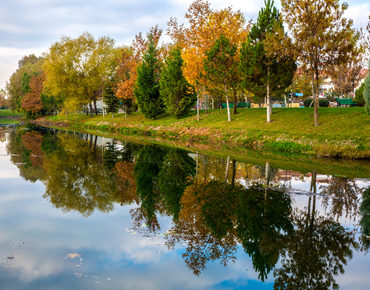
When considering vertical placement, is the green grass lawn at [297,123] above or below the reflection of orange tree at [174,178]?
above

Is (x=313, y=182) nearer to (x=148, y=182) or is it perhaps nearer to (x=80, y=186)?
(x=148, y=182)

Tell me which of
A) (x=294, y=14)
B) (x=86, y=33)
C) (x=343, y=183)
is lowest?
(x=343, y=183)

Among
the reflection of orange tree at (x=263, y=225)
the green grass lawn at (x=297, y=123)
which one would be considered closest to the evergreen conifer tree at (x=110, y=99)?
the green grass lawn at (x=297, y=123)

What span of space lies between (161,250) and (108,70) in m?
53.8

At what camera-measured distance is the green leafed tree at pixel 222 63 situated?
29.3 metres

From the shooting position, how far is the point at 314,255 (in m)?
5.52

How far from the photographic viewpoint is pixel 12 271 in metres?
5.14

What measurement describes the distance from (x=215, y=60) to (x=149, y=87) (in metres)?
15.7

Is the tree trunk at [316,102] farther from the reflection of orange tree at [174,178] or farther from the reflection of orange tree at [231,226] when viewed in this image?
the reflection of orange tree at [231,226]

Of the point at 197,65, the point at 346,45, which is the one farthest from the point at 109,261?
the point at 197,65

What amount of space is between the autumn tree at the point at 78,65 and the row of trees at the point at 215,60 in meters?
0.17

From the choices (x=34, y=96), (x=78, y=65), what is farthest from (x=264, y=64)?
(x=34, y=96)

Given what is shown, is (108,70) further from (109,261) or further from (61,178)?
(109,261)

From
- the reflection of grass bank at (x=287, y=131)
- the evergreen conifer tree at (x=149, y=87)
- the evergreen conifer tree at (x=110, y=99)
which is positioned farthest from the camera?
the evergreen conifer tree at (x=110, y=99)
